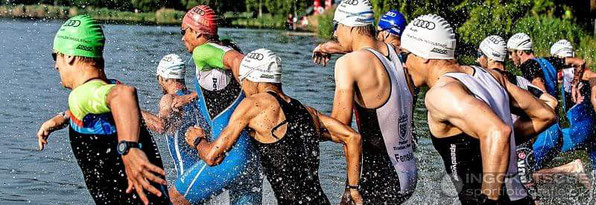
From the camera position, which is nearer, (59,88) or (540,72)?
(540,72)

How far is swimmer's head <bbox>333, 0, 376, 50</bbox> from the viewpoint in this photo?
688cm

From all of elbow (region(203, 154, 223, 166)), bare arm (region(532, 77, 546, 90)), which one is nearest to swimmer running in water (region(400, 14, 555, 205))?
elbow (region(203, 154, 223, 166))

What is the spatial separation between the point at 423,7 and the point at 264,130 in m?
30.2

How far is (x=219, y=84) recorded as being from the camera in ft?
24.3

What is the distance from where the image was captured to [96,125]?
518 cm

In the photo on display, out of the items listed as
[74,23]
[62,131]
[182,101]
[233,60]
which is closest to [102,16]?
[62,131]

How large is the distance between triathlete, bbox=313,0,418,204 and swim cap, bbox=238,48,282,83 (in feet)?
1.26

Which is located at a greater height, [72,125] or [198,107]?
[72,125]

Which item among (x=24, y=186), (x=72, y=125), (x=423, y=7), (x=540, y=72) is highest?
(x=72, y=125)

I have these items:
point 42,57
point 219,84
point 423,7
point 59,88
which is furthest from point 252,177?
point 423,7

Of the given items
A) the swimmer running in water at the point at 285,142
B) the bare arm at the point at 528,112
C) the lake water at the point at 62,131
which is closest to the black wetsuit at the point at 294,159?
the swimmer running in water at the point at 285,142

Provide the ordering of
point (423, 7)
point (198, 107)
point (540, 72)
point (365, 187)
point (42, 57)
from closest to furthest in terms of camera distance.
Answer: point (365, 187) < point (198, 107) < point (540, 72) < point (42, 57) < point (423, 7)

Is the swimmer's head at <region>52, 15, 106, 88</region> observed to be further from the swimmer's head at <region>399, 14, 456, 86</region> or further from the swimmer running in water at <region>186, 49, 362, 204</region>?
the swimmer's head at <region>399, 14, 456, 86</region>

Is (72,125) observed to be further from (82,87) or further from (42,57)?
(42,57)
